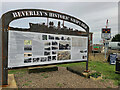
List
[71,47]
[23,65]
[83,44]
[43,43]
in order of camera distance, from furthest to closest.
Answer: [83,44], [71,47], [43,43], [23,65]

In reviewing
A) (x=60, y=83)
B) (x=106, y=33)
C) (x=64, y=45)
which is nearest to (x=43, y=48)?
(x=64, y=45)

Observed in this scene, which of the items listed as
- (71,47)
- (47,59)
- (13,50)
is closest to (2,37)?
(13,50)

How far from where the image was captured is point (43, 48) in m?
4.46

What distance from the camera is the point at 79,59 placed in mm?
5496

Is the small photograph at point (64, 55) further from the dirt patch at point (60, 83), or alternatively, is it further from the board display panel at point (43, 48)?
the dirt patch at point (60, 83)

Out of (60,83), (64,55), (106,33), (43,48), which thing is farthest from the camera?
(106,33)

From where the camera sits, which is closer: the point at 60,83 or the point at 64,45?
the point at 60,83

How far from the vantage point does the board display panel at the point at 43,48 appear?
379 centimetres

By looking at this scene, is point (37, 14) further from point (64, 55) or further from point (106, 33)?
point (106, 33)

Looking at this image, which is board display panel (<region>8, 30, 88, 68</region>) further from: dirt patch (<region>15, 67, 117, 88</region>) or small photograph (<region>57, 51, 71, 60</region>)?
dirt patch (<region>15, 67, 117, 88</region>)

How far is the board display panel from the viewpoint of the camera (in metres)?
→ 3.79

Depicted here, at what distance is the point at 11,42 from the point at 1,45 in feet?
1.21

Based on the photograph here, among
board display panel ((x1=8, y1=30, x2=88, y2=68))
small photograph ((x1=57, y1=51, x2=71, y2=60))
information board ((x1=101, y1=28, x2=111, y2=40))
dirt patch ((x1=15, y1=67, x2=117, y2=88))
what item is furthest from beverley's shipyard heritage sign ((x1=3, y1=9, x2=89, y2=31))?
Result: information board ((x1=101, y1=28, x2=111, y2=40))

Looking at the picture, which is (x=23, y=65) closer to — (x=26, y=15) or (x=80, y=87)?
(x=26, y=15)
